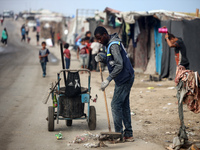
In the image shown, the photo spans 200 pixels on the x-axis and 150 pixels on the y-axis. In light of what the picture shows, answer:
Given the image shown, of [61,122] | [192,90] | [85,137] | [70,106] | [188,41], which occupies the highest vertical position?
[188,41]

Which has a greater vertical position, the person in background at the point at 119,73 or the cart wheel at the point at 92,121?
the person in background at the point at 119,73

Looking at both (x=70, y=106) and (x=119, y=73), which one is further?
(x=70, y=106)

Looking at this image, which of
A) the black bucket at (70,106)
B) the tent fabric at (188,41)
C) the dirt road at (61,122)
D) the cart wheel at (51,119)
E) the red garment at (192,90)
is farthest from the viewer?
the tent fabric at (188,41)

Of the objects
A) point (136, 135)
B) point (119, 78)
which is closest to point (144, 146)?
point (136, 135)

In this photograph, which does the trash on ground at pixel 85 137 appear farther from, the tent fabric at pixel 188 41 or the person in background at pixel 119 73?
the tent fabric at pixel 188 41

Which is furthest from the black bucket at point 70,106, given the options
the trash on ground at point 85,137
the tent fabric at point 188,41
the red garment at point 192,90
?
the tent fabric at point 188,41

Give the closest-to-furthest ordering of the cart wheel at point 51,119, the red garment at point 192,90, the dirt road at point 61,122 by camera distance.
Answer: the red garment at point 192,90, the dirt road at point 61,122, the cart wheel at point 51,119

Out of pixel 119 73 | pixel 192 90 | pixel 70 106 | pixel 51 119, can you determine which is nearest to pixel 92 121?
pixel 70 106

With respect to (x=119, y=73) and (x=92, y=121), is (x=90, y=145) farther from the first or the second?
(x=119, y=73)

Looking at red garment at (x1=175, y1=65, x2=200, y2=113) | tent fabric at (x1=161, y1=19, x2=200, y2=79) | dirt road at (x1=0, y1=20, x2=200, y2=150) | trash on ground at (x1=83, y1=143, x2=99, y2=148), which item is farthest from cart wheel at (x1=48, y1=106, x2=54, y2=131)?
tent fabric at (x1=161, y1=19, x2=200, y2=79)

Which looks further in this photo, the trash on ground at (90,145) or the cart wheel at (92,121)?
the cart wheel at (92,121)

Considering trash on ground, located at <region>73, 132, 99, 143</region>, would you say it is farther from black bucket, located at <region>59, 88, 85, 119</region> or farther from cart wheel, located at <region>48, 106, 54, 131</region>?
cart wheel, located at <region>48, 106, 54, 131</region>

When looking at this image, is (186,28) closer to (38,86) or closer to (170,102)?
(170,102)

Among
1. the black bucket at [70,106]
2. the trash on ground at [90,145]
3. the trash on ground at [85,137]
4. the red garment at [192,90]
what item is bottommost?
the trash on ground at [85,137]
